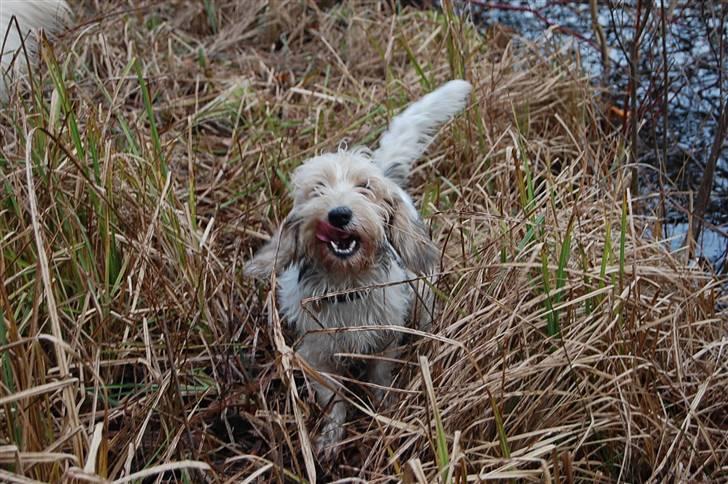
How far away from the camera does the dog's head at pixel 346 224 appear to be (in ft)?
8.46

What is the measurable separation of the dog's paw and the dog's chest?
0.27 meters

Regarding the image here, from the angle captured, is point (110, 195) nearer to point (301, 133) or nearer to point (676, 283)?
point (301, 133)

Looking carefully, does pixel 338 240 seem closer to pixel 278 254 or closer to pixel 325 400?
pixel 278 254

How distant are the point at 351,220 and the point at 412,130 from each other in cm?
75

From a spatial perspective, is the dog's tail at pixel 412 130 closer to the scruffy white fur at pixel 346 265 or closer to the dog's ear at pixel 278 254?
the scruffy white fur at pixel 346 265

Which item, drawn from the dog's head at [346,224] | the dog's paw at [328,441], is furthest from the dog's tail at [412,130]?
the dog's paw at [328,441]

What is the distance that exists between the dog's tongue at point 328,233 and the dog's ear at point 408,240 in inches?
8.8

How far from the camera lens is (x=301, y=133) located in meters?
4.21

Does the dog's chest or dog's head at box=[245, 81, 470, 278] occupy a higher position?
dog's head at box=[245, 81, 470, 278]

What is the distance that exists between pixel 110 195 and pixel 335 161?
813mm

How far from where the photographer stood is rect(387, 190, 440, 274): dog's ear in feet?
9.07

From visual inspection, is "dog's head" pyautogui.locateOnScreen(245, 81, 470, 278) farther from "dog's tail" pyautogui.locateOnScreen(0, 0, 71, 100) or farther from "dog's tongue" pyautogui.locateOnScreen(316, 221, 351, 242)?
"dog's tail" pyautogui.locateOnScreen(0, 0, 71, 100)

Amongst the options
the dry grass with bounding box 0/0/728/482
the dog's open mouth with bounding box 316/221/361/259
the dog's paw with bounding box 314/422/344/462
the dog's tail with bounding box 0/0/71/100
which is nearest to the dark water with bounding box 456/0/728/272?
the dry grass with bounding box 0/0/728/482

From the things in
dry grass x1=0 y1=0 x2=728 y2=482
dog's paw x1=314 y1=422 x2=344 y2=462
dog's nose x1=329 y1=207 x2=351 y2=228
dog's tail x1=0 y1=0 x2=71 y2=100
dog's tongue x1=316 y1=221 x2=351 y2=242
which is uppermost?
dog's tail x1=0 y1=0 x2=71 y2=100
